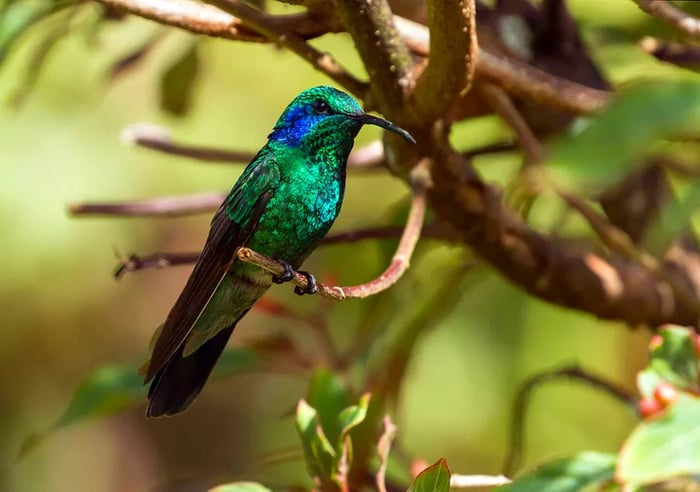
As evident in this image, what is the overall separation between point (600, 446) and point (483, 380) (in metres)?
0.48

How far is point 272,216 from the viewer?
2.02 meters

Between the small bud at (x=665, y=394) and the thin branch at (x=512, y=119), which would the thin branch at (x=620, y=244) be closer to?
the thin branch at (x=512, y=119)

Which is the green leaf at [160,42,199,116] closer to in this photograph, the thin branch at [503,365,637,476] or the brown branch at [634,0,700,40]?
the thin branch at [503,365,637,476]

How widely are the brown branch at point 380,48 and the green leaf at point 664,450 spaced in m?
0.67

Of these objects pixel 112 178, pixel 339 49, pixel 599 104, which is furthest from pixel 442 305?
pixel 112 178

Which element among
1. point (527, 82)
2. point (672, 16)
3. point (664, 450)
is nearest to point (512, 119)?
point (527, 82)

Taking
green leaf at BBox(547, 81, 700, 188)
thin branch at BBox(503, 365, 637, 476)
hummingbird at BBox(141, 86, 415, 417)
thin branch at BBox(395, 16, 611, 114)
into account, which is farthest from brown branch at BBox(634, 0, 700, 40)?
green leaf at BBox(547, 81, 700, 188)

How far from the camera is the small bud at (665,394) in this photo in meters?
1.45

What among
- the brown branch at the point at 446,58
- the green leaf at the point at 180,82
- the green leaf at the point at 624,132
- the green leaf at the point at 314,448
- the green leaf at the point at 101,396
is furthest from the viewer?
the green leaf at the point at 180,82

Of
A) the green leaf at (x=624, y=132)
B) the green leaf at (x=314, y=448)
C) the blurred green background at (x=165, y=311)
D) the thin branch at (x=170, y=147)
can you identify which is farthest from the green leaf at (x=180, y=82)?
the green leaf at (x=624, y=132)

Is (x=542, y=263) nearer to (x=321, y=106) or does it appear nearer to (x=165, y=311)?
(x=321, y=106)

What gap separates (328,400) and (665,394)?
0.69m

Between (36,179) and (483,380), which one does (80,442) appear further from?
(483,380)

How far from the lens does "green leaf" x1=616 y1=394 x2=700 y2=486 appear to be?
1037mm
